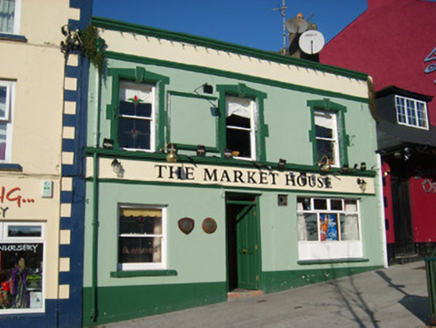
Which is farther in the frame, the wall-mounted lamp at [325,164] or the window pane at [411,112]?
the window pane at [411,112]

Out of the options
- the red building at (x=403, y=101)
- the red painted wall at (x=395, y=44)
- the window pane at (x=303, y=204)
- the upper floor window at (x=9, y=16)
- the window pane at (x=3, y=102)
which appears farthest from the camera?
the red painted wall at (x=395, y=44)

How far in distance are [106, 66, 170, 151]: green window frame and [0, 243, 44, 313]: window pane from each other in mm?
2992

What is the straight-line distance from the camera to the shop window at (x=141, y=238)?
415 inches

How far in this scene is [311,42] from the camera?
15180mm

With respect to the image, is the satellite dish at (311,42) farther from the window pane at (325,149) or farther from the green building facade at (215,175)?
the window pane at (325,149)

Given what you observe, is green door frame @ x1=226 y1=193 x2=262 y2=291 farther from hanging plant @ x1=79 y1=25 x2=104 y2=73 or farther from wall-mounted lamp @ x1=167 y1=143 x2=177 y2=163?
hanging plant @ x1=79 y1=25 x2=104 y2=73

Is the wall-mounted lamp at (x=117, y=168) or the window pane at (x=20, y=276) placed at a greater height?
the wall-mounted lamp at (x=117, y=168)

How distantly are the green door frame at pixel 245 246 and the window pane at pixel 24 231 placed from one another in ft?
15.4

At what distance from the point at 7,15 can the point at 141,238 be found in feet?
19.4

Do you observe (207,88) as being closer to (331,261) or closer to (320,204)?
(320,204)

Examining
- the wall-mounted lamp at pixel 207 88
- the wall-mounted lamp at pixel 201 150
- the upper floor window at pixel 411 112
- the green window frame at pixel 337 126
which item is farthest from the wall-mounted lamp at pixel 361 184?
the wall-mounted lamp at pixel 207 88

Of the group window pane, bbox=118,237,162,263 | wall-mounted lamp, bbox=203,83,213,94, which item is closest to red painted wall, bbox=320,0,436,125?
wall-mounted lamp, bbox=203,83,213,94

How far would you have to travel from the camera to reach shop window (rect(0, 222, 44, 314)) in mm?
9336

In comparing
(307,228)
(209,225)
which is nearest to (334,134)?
(307,228)
